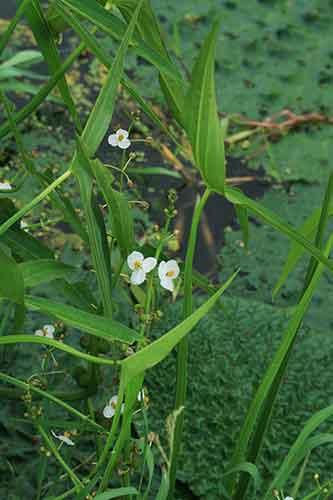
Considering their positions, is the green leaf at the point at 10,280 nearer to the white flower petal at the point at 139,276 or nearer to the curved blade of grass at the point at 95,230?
the curved blade of grass at the point at 95,230

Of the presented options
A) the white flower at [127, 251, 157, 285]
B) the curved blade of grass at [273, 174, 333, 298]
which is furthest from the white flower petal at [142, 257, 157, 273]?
the curved blade of grass at [273, 174, 333, 298]

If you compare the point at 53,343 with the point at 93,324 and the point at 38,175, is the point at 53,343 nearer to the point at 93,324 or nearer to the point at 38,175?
the point at 93,324

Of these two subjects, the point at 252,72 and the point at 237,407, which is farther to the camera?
the point at 252,72

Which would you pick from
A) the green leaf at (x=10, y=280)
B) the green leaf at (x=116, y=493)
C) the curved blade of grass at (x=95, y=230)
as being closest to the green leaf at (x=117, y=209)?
the curved blade of grass at (x=95, y=230)

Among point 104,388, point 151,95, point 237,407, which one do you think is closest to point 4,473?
point 104,388

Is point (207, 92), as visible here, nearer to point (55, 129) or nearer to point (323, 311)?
point (323, 311)

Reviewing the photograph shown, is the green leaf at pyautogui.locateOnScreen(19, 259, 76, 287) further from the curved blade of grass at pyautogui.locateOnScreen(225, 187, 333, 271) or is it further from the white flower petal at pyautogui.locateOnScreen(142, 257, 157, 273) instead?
the curved blade of grass at pyautogui.locateOnScreen(225, 187, 333, 271)

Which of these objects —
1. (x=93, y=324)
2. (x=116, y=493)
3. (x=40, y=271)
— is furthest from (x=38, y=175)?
(x=116, y=493)
